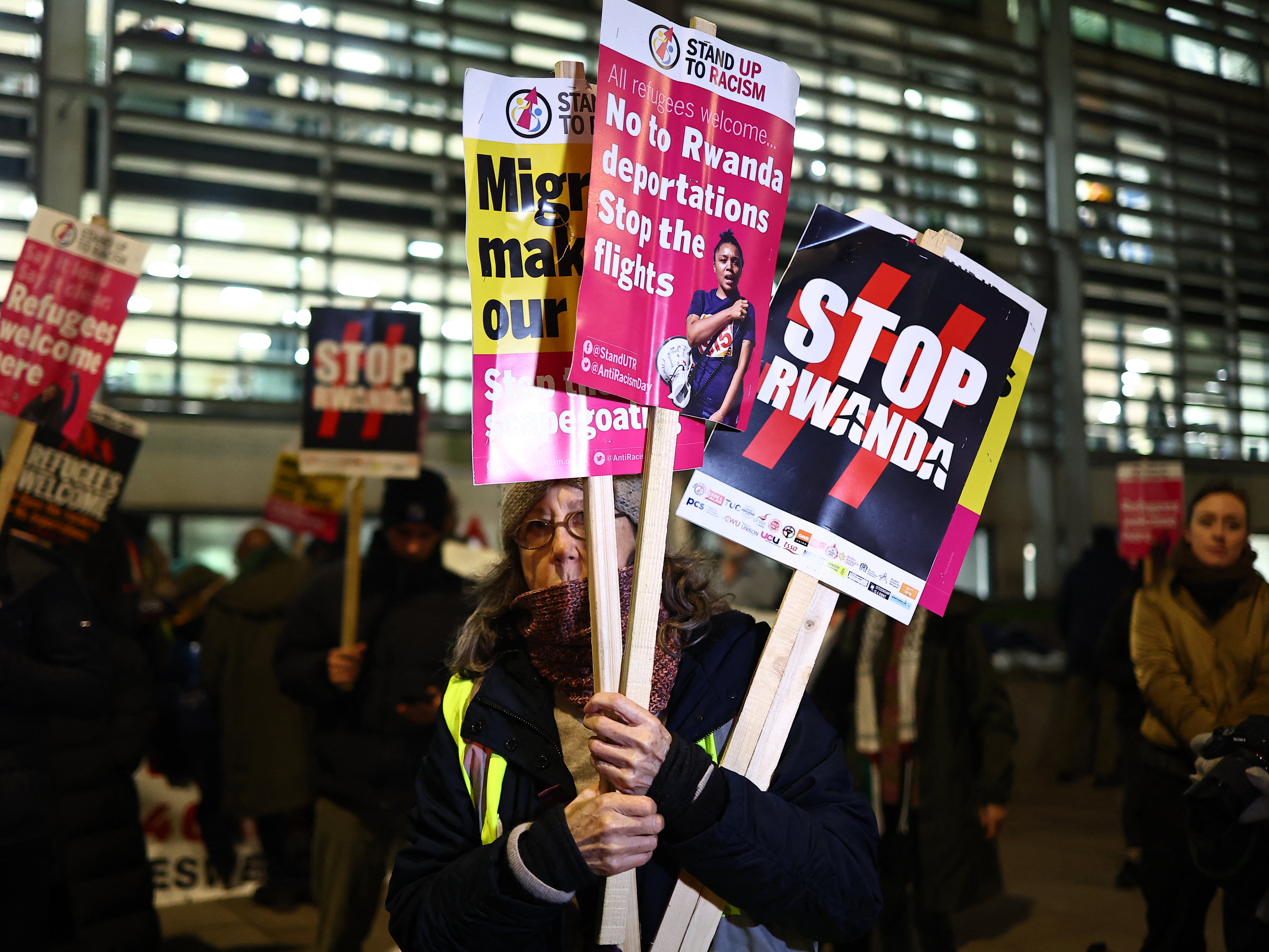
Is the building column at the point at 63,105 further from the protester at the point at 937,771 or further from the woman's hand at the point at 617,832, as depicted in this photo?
the woman's hand at the point at 617,832

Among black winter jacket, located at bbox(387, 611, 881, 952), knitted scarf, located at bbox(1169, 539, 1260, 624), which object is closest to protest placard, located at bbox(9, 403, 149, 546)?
black winter jacket, located at bbox(387, 611, 881, 952)

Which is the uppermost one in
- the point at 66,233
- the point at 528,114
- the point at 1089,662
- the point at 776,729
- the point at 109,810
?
the point at 66,233

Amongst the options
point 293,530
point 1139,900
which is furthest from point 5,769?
point 1139,900

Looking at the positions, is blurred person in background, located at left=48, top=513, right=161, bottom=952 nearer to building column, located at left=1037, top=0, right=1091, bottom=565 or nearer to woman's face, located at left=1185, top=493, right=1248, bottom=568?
woman's face, located at left=1185, top=493, right=1248, bottom=568

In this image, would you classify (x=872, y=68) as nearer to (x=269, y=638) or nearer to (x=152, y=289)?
(x=152, y=289)

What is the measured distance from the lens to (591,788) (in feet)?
5.70

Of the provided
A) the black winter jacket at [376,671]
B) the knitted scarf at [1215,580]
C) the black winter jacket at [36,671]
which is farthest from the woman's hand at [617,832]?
the knitted scarf at [1215,580]

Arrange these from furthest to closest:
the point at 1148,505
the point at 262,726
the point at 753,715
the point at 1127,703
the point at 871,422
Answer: the point at 1148,505 → the point at 262,726 → the point at 1127,703 → the point at 871,422 → the point at 753,715

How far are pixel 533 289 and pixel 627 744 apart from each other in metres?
0.83

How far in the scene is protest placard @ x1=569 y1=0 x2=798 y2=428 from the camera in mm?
1791

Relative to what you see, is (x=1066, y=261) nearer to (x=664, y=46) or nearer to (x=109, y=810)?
(x=109, y=810)

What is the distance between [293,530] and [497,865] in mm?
5801

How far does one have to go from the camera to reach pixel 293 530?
23.5ft

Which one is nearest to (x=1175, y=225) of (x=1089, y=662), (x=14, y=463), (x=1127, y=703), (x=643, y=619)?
(x=1089, y=662)
